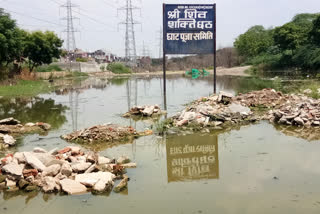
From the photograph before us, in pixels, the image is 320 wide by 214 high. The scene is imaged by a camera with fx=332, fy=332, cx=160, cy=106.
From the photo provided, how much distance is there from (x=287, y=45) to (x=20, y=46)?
104ft

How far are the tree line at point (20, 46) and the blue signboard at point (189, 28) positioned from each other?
12354 millimetres

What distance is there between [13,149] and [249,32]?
61.0 metres

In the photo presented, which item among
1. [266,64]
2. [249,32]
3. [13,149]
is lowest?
[13,149]

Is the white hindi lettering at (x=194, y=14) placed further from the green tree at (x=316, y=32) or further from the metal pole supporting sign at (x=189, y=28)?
the green tree at (x=316, y=32)

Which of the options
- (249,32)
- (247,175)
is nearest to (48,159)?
(247,175)

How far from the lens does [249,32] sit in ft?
206

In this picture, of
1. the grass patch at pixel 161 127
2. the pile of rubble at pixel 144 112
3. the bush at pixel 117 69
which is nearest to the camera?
the grass patch at pixel 161 127

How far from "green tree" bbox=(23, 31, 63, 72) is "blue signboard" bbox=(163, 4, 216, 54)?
2179 cm

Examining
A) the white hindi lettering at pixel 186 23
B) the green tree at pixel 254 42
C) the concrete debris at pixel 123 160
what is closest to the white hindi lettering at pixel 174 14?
the white hindi lettering at pixel 186 23

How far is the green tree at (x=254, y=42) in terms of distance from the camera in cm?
5638

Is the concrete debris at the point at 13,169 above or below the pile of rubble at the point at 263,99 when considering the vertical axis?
below

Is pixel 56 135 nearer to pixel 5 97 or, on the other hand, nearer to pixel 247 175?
pixel 247 175

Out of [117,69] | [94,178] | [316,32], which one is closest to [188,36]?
[94,178]

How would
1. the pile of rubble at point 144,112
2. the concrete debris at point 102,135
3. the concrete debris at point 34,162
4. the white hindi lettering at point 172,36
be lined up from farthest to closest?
the white hindi lettering at point 172,36 < the pile of rubble at point 144,112 < the concrete debris at point 102,135 < the concrete debris at point 34,162
